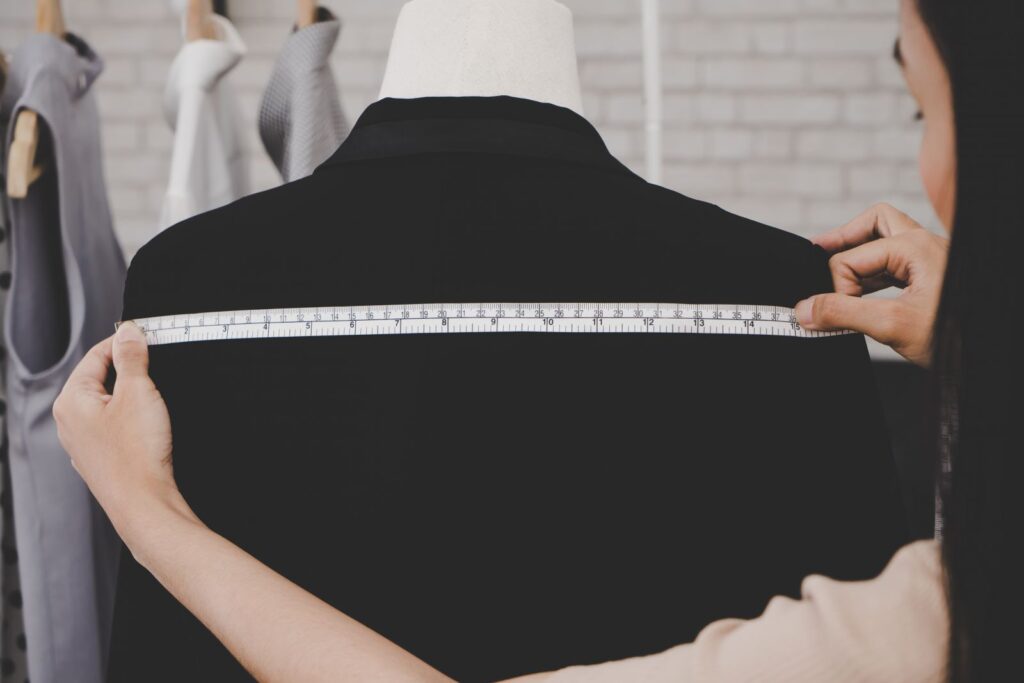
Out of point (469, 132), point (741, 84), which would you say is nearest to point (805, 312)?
point (469, 132)

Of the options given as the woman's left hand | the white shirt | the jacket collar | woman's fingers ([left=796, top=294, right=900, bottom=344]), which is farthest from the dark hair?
the white shirt

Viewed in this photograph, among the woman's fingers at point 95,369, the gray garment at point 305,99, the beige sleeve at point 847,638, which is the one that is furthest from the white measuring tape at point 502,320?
the gray garment at point 305,99

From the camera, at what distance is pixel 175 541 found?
613 mm

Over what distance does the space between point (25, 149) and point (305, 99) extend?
14.0 inches

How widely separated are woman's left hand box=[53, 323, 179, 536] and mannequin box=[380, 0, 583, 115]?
0.34 m

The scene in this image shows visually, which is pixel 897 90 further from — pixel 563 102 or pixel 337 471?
pixel 337 471

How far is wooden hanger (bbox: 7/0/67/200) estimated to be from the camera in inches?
41.3

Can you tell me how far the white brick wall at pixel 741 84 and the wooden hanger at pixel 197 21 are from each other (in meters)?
1.09

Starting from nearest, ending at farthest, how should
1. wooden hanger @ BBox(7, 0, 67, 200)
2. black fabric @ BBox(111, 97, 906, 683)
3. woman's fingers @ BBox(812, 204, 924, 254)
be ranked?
black fabric @ BBox(111, 97, 906, 683) → woman's fingers @ BBox(812, 204, 924, 254) → wooden hanger @ BBox(7, 0, 67, 200)

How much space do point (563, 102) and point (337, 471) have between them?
40cm

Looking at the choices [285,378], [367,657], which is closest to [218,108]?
[285,378]

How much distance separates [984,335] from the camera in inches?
18.5

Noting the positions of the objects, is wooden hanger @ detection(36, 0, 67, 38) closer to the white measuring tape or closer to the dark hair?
the white measuring tape

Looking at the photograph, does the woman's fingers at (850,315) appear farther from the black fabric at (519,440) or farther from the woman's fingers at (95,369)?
the woman's fingers at (95,369)
